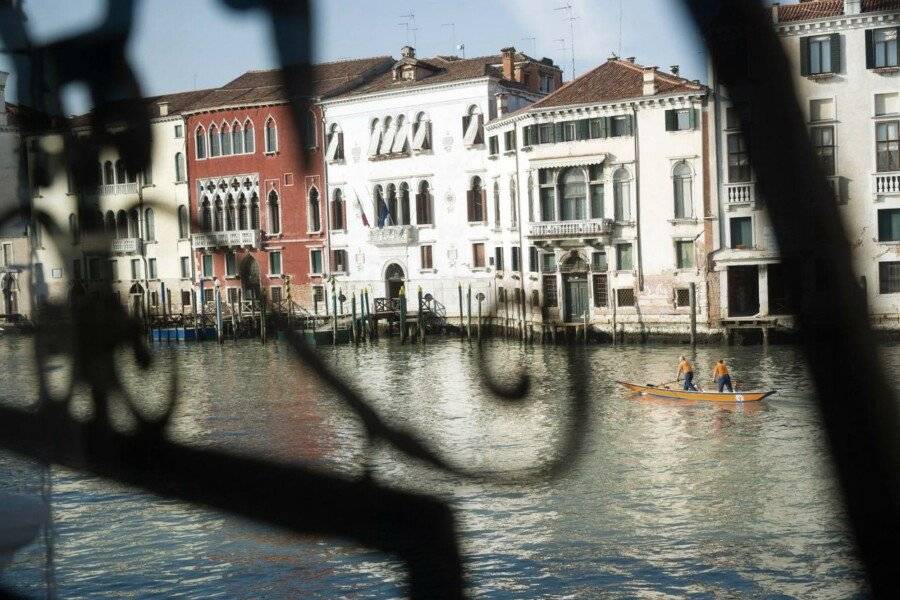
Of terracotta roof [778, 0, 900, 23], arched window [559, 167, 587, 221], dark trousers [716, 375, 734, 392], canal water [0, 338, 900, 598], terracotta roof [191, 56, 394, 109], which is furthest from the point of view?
dark trousers [716, 375, 734, 392]

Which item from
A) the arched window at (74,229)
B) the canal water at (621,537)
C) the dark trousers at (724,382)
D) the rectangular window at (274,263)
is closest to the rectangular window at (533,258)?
the rectangular window at (274,263)

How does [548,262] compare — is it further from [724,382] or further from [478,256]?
[724,382]

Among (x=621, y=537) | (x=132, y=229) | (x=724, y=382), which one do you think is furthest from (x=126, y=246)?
(x=724, y=382)

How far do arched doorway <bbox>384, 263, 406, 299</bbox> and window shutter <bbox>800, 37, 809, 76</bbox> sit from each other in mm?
196

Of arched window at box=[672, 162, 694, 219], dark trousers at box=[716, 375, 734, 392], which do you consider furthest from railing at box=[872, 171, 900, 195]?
dark trousers at box=[716, 375, 734, 392]

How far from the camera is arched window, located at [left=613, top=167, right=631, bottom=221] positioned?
586 mm

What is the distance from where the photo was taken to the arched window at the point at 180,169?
1.56 feet

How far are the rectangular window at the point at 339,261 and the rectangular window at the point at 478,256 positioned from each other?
0.17ft

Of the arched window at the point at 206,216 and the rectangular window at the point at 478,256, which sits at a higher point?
the arched window at the point at 206,216

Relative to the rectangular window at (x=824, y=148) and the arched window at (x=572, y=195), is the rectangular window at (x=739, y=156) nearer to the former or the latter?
the rectangular window at (x=824, y=148)

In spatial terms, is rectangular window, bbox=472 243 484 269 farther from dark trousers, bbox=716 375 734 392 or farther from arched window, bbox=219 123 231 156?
dark trousers, bbox=716 375 734 392

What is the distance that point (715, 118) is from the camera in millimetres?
334

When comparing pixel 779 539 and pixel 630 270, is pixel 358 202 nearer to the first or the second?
pixel 630 270

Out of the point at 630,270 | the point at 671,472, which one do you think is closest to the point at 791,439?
the point at 671,472
